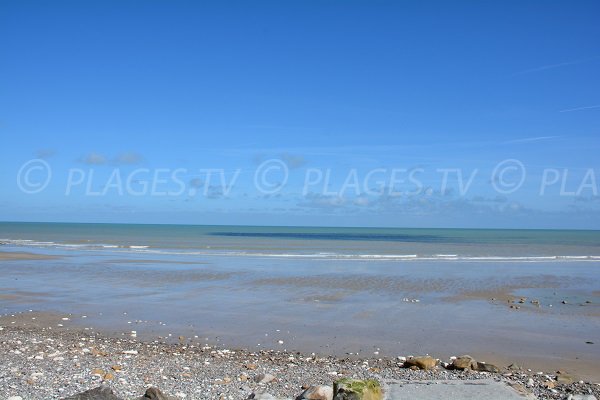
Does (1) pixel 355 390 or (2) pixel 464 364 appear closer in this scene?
(1) pixel 355 390

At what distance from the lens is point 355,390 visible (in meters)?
6.34

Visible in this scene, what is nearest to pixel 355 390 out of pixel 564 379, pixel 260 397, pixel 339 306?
pixel 260 397

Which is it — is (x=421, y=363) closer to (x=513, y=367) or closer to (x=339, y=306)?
(x=513, y=367)

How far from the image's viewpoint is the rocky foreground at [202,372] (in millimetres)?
7305

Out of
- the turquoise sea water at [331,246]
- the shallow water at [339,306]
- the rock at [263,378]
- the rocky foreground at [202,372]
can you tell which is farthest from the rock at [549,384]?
the turquoise sea water at [331,246]

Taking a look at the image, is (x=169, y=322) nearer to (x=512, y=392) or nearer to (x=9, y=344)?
(x=9, y=344)

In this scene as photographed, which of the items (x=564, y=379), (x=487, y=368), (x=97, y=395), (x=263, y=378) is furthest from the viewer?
(x=487, y=368)

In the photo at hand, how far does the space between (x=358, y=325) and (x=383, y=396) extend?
6.47 metres

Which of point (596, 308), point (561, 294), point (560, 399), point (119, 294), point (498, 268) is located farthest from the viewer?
point (498, 268)

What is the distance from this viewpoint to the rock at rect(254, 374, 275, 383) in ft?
26.7

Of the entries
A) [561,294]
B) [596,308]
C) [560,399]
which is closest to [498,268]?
[561,294]

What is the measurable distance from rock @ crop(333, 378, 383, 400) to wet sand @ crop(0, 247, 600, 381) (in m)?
3.82

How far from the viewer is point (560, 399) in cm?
741

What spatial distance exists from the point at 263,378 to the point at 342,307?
26.0ft
